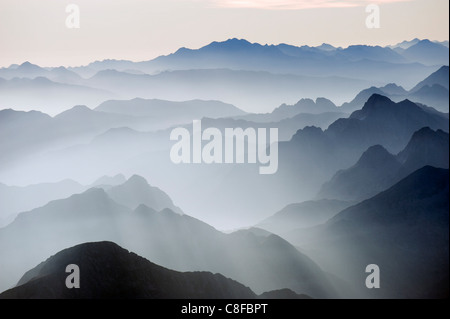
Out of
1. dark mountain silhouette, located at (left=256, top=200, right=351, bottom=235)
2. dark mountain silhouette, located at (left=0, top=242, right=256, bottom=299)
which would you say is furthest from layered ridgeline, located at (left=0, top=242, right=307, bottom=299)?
dark mountain silhouette, located at (left=256, top=200, right=351, bottom=235)

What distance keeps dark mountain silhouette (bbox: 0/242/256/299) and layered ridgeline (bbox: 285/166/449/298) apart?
1918 cm

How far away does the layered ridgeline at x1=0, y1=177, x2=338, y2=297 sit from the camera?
56.8 m

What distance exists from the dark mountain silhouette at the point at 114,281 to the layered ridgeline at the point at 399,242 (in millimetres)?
19181

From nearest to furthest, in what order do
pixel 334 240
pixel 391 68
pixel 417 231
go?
pixel 417 231 < pixel 334 240 < pixel 391 68

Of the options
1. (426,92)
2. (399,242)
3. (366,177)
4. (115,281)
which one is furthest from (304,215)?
(115,281)

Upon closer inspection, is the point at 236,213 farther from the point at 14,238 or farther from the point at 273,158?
the point at 14,238

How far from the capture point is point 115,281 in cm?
3759

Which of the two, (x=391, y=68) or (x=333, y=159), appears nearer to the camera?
(x=333, y=159)

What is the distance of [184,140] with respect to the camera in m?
173

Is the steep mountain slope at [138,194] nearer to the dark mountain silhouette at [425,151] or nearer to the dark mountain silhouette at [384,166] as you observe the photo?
the dark mountain silhouette at [384,166]

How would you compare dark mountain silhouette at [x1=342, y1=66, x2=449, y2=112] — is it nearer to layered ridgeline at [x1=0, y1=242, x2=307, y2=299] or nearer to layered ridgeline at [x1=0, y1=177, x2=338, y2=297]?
layered ridgeline at [x1=0, y1=177, x2=338, y2=297]

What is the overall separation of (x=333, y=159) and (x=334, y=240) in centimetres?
8192
